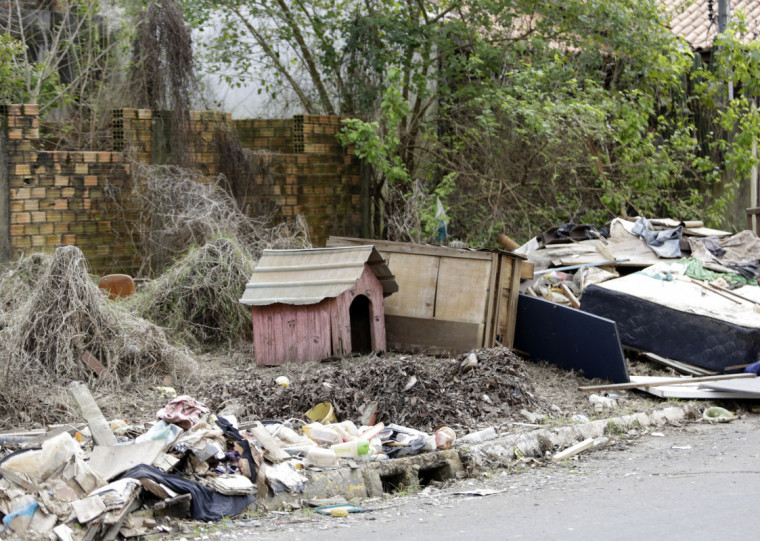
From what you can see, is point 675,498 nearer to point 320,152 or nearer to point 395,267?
point 395,267

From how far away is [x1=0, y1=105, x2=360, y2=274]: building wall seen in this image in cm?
1013

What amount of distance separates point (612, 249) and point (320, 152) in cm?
441

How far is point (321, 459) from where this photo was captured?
18.2ft

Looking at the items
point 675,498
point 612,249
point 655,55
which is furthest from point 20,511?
point 655,55

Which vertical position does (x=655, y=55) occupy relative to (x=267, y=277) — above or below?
above

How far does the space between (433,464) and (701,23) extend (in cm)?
1469

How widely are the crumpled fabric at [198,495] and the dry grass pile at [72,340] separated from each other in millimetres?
2629

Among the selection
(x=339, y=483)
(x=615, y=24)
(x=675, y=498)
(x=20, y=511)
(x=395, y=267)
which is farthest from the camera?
(x=615, y=24)

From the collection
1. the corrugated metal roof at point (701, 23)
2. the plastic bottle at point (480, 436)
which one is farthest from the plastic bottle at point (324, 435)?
the corrugated metal roof at point (701, 23)

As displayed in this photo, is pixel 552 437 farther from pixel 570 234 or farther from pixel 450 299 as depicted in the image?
pixel 570 234

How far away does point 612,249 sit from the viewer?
11383 mm

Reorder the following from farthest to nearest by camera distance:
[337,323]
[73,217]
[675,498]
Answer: [73,217] < [337,323] < [675,498]

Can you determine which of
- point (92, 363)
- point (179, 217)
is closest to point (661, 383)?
point (92, 363)

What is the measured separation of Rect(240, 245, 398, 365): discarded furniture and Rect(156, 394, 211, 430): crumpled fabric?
306cm
